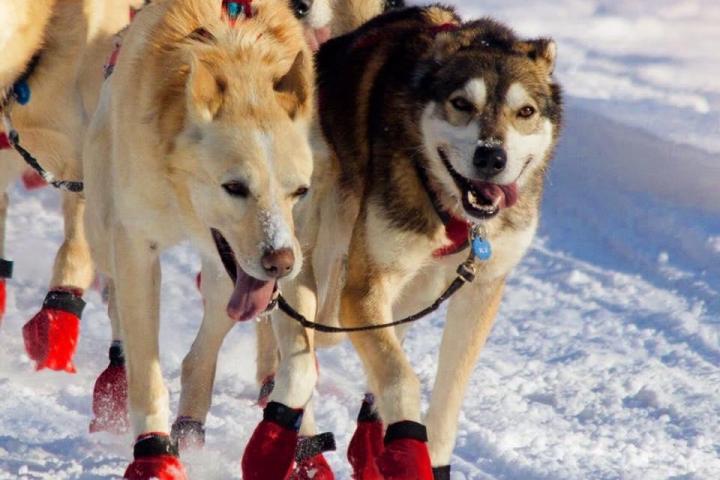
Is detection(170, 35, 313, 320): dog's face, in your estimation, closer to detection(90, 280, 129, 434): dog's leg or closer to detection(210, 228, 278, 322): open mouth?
detection(210, 228, 278, 322): open mouth

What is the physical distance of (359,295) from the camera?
12.4 ft

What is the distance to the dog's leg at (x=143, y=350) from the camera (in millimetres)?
3486

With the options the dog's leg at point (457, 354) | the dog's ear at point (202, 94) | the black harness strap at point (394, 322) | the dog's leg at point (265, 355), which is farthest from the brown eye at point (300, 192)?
the dog's leg at point (265, 355)

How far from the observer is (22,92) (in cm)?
439

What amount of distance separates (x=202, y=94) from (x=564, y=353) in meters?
2.70

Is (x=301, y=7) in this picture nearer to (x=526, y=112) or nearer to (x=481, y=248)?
(x=526, y=112)

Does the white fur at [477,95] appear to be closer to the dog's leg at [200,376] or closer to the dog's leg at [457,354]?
the dog's leg at [457,354]

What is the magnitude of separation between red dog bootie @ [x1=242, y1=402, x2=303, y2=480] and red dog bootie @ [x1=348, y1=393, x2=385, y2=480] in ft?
1.28

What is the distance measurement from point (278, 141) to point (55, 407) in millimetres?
1788

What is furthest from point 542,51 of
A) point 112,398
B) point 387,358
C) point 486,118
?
point 112,398

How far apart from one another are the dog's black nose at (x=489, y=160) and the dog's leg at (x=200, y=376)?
1.05 m

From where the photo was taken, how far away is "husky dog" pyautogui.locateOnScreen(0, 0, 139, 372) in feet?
14.6

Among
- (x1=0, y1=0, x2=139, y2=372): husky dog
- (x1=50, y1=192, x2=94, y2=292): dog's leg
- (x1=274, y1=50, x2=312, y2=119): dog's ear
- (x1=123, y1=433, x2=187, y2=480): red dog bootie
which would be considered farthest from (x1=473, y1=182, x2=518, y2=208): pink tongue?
(x1=50, y1=192, x2=94, y2=292): dog's leg

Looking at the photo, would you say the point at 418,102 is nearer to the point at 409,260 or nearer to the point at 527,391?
the point at 409,260
